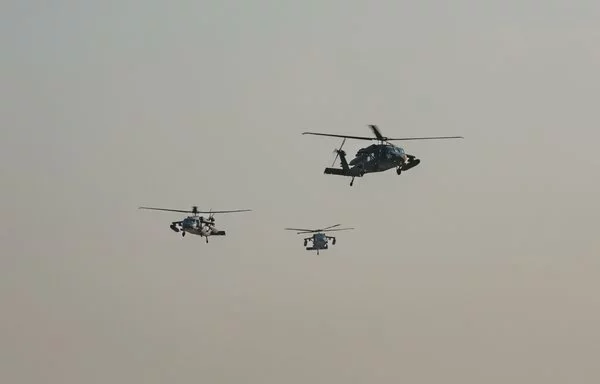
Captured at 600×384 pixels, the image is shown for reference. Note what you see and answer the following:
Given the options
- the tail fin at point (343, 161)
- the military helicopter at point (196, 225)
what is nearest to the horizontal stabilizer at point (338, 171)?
the tail fin at point (343, 161)

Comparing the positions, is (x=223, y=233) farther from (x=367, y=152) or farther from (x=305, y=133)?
(x=305, y=133)

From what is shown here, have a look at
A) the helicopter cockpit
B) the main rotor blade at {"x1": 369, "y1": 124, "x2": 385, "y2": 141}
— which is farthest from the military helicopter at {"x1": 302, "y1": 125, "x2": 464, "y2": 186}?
the helicopter cockpit

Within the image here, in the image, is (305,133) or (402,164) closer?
(305,133)

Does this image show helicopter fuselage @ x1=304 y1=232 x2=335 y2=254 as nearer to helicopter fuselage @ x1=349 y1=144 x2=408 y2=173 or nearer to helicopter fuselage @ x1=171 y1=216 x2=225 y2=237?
helicopter fuselage @ x1=171 y1=216 x2=225 y2=237

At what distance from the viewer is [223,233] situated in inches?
7318

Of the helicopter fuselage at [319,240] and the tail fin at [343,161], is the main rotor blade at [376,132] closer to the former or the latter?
the tail fin at [343,161]

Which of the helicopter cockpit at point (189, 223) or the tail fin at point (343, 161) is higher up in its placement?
the tail fin at point (343, 161)

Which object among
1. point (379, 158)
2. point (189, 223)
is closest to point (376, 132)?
point (379, 158)

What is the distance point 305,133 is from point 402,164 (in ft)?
72.5

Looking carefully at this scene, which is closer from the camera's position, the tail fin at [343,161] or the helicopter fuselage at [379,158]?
the helicopter fuselage at [379,158]

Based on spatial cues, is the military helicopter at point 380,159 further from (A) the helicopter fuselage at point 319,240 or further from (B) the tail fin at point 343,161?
(A) the helicopter fuselage at point 319,240

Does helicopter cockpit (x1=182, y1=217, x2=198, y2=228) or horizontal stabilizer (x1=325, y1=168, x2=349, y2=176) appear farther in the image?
helicopter cockpit (x1=182, y1=217, x2=198, y2=228)

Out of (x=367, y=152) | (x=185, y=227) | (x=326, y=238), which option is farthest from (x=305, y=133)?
(x=326, y=238)

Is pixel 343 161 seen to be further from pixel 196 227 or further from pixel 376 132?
pixel 196 227
